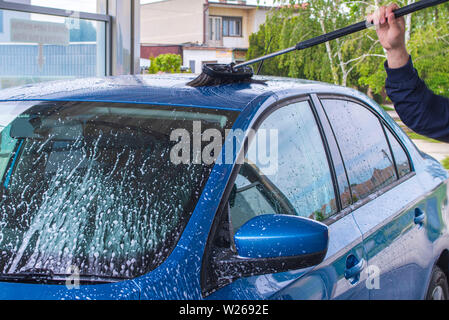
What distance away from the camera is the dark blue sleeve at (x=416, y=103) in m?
1.92

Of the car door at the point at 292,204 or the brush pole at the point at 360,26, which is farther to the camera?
the brush pole at the point at 360,26

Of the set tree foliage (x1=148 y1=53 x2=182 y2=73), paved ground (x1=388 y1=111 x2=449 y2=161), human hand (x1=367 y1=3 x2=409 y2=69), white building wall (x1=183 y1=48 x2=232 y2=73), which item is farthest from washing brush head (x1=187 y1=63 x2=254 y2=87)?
white building wall (x1=183 y1=48 x2=232 y2=73)

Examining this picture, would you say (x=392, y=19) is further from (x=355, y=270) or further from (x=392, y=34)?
(x=355, y=270)

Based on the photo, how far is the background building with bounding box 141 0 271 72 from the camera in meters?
43.6

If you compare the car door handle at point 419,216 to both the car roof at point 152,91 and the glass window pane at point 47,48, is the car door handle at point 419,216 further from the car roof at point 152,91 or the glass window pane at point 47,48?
the glass window pane at point 47,48

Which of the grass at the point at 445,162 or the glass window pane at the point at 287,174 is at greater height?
the glass window pane at the point at 287,174

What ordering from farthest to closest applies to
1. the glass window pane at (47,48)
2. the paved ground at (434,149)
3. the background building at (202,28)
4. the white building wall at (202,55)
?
1. the background building at (202,28)
2. the white building wall at (202,55)
3. the paved ground at (434,149)
4. the glass window pane at (47,48)

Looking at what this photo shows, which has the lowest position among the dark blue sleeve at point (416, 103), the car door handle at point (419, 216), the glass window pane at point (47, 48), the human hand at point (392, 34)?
the car door handle at point (419, 216)

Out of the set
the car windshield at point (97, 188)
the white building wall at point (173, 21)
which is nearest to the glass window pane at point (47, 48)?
the car windshield at point (97, 188)

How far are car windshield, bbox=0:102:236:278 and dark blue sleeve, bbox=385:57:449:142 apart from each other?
55cm

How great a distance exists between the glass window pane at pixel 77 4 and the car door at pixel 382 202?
4.35m
